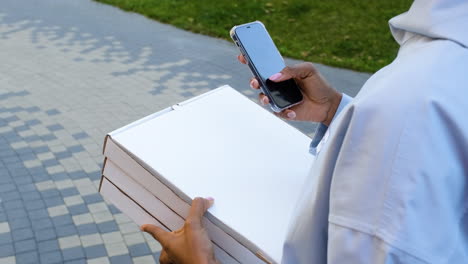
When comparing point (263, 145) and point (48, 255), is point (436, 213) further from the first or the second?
point (48, 255)

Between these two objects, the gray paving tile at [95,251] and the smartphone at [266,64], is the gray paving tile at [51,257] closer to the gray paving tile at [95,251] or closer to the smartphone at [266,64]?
the gray paving tile at [95,251]

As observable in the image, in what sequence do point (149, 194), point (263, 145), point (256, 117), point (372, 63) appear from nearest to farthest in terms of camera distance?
point (149, 194)
point (263, 145)
point (256, 117)
point (372, 63)

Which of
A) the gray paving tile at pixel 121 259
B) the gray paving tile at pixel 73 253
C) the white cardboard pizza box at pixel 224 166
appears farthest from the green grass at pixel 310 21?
the white cardboard pizza box at pixel 224 166

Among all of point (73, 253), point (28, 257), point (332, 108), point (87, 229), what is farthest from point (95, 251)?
point (332, 108)

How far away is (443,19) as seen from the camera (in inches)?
35.3

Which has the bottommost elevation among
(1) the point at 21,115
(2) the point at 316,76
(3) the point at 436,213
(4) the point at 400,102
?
(1) the point at 21,115

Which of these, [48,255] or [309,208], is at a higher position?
[309,208]

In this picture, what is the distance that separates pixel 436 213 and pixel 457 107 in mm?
156

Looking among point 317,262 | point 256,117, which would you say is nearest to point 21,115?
point 256,117

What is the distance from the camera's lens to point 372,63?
671 cm

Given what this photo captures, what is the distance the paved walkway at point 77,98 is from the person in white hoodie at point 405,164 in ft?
8.65

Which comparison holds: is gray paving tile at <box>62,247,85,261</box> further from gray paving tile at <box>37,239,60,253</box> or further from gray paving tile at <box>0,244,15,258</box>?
gray paving tile at <box>0,244,15,258</box>

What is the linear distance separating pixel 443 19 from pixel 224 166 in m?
0.74

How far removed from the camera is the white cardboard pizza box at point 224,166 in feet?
4.27
